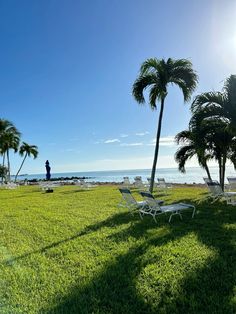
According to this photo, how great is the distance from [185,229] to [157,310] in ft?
12.2

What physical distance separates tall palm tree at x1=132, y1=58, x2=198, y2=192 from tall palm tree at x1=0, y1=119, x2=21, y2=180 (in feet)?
85.0

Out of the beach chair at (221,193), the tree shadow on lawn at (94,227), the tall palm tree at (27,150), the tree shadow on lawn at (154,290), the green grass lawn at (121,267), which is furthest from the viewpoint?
the tall palm tree at (27,150)

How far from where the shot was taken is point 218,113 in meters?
11.3

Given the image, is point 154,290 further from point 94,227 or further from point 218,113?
point 218,113

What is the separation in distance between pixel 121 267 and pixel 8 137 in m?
36.0

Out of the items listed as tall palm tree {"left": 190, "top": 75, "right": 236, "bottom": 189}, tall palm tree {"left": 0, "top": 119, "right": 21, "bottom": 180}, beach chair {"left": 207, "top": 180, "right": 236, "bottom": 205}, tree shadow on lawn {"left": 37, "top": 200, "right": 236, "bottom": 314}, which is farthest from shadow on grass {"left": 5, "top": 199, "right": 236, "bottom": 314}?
tall palm tree {"left": 0, "top": 119, "right": 21, "bottom": 180}

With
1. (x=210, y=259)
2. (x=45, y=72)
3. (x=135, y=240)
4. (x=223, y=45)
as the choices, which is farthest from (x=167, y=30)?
(x=210, y=259)

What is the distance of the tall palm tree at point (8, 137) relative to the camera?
3569 centimetres

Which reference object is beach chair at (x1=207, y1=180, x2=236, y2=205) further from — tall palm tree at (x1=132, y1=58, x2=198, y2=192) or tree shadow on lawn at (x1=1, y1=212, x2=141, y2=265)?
tree shadow on lawn at (x1=1, y1=212, x2=141, y2=265)

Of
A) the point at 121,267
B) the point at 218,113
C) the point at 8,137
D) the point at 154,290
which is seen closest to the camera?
the point at 154,290

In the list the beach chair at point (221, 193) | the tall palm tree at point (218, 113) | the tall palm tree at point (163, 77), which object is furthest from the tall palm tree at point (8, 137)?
the beach chair at point (221, 193)

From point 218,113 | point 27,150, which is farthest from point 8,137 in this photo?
point 218,113

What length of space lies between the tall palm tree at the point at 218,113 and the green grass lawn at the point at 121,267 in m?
4.95

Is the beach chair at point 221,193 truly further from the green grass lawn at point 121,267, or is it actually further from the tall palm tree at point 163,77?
the tall palm tree at point 163,77
